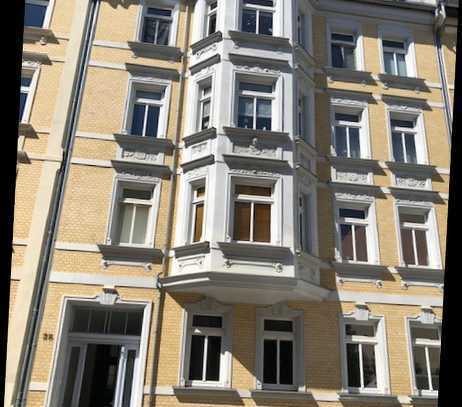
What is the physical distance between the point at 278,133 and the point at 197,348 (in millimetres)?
6103

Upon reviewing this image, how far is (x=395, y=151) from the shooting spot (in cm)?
1385

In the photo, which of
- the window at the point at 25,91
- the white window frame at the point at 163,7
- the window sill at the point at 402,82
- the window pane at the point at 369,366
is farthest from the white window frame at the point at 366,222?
the window at the point at 25,91

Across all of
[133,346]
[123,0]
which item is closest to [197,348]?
[133,346]

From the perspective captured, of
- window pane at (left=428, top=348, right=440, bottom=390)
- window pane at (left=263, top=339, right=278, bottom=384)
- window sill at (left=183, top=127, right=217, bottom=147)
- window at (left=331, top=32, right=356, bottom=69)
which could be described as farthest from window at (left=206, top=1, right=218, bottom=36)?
window pane at (left=428, top=348, right=440, bottom=390)

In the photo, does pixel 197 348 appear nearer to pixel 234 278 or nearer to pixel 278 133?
pixel 234 278

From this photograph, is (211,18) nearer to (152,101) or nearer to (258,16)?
(258,16)

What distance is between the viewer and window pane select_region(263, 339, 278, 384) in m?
10.6

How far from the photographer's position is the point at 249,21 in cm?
1340

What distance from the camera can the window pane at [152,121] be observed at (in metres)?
12.8

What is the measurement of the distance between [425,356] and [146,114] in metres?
10.5

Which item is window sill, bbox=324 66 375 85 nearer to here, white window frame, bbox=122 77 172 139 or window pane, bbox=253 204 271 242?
white window frame, bbox=122 77 172 139

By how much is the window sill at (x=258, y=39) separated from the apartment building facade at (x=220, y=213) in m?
0.07

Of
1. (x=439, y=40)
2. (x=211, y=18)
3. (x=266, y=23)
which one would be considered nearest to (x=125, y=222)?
(x=211, y=18)

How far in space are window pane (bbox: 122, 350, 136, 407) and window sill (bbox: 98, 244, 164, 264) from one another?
2.32 m
